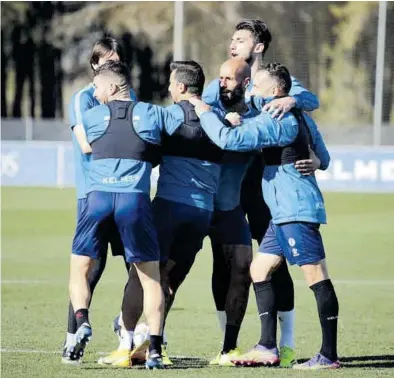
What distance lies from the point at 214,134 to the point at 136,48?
29.6m

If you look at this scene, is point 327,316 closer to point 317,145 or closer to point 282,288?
point 282,288

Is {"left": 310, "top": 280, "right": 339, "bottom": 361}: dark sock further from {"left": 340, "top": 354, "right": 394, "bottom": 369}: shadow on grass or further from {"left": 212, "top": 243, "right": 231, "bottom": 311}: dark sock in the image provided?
{"left": 212, "top": 243, "right": 231, "bottom": 311}: dark sock

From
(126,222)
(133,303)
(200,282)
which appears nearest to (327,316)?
(133,303)

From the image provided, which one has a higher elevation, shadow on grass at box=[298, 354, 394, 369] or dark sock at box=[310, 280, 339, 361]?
dark sock at box=[310, 280, 339, 361]

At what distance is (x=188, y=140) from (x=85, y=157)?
36.6 inches

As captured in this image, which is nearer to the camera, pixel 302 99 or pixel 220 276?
pixel 302 99

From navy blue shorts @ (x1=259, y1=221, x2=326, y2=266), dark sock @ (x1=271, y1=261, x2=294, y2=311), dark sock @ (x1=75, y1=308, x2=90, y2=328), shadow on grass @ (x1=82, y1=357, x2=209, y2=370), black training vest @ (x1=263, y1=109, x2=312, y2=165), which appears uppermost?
black training vest @ (x1=263, y1=109, x2=312, y2=165)

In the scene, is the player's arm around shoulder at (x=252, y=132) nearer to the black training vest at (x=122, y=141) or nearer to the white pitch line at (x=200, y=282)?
the black training vest at (x=122, y=141)

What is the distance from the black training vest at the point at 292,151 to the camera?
7.72 m

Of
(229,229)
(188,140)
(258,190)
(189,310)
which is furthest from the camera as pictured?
(189,310)

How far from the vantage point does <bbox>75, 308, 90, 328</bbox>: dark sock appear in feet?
24.7

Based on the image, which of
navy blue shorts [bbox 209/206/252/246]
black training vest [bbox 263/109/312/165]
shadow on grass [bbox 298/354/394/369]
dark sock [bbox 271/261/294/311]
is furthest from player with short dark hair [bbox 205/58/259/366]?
shadow on grass [bbox 298/354/394/369]

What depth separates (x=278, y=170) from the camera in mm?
7750

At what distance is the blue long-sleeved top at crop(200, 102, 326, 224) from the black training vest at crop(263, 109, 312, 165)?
4 cm
